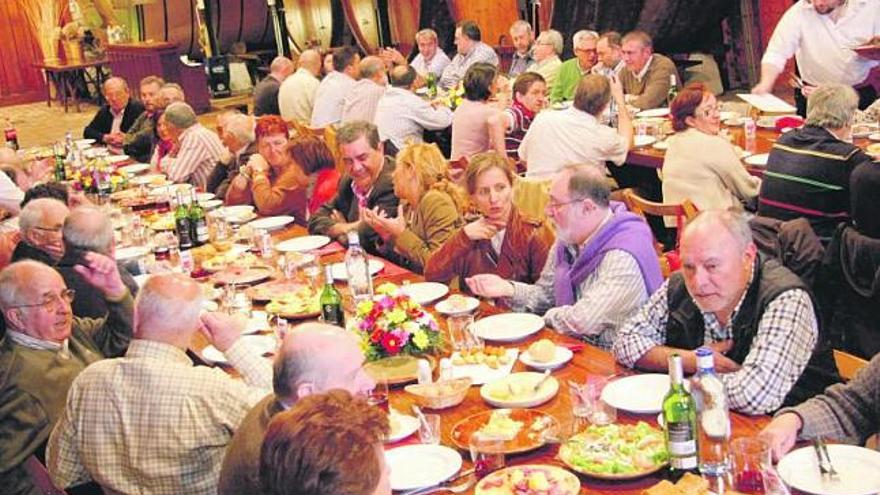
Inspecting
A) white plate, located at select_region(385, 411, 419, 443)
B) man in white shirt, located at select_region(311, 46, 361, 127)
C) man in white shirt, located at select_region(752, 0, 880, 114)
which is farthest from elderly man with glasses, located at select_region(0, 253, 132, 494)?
man in white shirt, located at select_region(311, 46, 361, 127)

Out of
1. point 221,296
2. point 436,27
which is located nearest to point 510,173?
point 221,296

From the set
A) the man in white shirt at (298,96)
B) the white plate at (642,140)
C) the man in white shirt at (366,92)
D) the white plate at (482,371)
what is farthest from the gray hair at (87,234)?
the man in white shirt at (298,96)

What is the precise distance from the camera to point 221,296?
4602 mm

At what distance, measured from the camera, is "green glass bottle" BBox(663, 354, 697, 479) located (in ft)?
8.59

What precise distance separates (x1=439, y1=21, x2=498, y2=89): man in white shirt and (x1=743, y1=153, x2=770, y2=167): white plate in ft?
17.8

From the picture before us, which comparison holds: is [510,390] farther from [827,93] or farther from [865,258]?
[827,93]

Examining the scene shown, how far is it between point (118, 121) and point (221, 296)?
612 cm

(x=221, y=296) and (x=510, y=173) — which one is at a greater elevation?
(x=510, y=173)

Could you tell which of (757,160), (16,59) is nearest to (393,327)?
(757,160)

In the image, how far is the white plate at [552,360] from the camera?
347cm

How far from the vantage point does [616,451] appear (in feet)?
9.09

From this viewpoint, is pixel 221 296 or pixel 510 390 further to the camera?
pixel 221 296

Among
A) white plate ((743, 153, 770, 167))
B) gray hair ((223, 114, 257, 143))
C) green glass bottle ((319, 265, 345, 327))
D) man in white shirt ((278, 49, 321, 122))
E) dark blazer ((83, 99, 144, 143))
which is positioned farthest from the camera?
man in white shirt ((278, 49, 321, 122))

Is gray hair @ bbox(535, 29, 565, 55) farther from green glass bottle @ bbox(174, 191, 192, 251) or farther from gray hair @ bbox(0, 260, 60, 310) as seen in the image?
gray hair @ bbox(0, 260, 60, 310)
